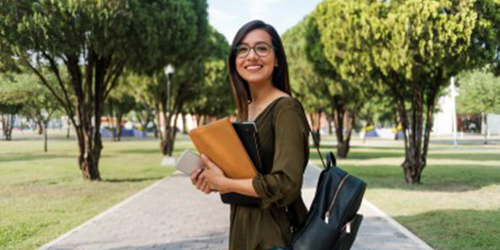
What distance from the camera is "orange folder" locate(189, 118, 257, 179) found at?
1.87m

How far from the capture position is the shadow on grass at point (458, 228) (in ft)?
22.9

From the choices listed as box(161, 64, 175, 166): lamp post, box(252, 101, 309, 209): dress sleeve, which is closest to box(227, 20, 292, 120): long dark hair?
box(252, 101, 309, 209): dress sleeve

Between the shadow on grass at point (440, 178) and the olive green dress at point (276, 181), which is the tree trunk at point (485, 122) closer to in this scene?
the shadow on grass at point (440, 178)

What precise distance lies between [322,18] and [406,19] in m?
6.79

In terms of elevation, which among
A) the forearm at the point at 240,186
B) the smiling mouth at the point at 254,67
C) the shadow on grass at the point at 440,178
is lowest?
the shadow on grass at the point at 440,178

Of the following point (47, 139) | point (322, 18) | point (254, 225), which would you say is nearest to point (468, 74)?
point (322, 18)

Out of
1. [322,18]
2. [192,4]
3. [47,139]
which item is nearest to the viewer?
[47,139]

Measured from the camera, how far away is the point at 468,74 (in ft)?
45.0

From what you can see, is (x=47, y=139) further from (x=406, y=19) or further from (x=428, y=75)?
(x=428, y=75)

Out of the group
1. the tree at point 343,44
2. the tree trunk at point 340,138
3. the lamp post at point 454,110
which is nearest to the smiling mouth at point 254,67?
the lamp post at point 454,110

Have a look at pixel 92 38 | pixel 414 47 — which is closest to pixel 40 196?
pixel 92 38

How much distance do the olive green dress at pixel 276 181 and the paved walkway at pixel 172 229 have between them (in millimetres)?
4807

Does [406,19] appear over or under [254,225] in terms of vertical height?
over

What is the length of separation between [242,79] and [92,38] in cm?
1215
